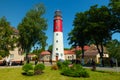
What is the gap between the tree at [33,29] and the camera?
183ft

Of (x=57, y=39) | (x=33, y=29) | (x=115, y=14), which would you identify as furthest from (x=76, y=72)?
(x=57, y=39)

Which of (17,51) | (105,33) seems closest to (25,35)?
(17,51)

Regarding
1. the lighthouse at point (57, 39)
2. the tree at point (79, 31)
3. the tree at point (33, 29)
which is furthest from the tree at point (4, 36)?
the lighthouse at point (57, 39)

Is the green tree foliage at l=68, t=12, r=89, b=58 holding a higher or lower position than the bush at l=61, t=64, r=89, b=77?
higher

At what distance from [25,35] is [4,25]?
27.0 ft

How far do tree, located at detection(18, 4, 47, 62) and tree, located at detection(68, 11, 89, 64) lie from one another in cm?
851

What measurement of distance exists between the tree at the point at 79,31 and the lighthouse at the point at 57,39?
32.9 ft

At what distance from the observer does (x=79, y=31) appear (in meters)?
→ 60.3

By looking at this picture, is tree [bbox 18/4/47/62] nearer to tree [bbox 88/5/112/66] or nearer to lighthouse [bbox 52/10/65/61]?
tree [bbox 88/5/112/66]

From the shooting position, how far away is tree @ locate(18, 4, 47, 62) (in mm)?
55906

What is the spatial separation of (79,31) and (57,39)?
17.2 meters

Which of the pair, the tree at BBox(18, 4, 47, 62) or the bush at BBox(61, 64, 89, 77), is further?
the tree at BBox(18, 4, 47, 62)

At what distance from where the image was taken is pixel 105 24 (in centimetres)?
5069

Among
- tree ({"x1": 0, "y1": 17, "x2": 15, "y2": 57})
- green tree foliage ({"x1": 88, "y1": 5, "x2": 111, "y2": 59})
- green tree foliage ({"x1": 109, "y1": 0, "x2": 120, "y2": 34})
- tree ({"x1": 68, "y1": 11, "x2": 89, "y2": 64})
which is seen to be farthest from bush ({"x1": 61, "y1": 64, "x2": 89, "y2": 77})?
tree ({"x1": 68, "y1": 11, "x2": 89, "y2": 64})
